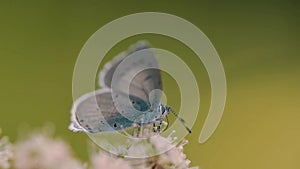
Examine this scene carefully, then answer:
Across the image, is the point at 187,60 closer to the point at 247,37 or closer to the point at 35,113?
the point at 247,37

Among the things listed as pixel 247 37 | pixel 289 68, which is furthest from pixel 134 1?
pixel 289 68

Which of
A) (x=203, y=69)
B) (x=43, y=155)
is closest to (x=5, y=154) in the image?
(x=43, y=155)

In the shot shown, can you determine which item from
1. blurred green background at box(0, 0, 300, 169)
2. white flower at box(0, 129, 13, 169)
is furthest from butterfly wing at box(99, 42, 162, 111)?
blurred green background at box(0, 0, 300, 169)

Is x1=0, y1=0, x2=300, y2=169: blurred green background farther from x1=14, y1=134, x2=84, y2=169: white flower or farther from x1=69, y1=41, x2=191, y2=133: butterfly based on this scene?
x1=14, y1=134, x2=84, y2=169: white flower

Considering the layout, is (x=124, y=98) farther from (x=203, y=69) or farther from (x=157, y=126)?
(x=203, y=69)

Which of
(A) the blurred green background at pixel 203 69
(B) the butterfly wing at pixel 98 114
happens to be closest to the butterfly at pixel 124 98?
(B) the butterfly wing at pixel 98 114

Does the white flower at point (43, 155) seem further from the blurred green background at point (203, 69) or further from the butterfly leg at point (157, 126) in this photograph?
the blurred green background at point (203, 69)
